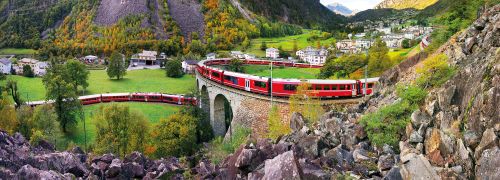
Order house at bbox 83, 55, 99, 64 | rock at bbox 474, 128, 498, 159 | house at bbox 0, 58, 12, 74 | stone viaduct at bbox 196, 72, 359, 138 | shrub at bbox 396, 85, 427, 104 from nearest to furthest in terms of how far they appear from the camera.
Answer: rock at bbox 474, 128, 498, 159
shrub at bbox 396, 85, 427, 104
stone viaduct at bbox 196, 72, 359, 138
house at bbox 0, 58, 12, 74
house at bbox 83, 55, 99, 64

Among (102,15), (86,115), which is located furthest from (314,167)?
(102,15)

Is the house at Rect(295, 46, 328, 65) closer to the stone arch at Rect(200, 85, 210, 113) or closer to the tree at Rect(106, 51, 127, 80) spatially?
the tree at Rect(106, 51, 127, 80)

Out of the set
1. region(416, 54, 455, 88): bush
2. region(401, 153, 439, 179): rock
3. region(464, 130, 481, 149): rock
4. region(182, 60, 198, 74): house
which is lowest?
region(182, 60, 198, 74): house

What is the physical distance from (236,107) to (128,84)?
3733 centimetres

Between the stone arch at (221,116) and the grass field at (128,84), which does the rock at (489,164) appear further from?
the grass field at (128,84)

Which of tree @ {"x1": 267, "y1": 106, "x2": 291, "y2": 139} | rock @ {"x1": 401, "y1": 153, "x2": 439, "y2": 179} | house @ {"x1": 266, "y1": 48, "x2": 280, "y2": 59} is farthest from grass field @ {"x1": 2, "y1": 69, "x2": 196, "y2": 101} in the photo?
rock @ {"x1": 401, "y1": 153, "x2": 439, "y2": 179}

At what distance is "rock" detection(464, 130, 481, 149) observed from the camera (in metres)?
10.0

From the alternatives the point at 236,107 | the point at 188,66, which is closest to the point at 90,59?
the point at 188,66

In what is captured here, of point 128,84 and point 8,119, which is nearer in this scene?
point 8,119

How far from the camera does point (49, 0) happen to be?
151 metres

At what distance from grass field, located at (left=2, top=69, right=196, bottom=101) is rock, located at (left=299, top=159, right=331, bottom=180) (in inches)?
1920

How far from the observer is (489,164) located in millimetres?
8812

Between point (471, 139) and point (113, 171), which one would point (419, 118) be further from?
point (113, 171)

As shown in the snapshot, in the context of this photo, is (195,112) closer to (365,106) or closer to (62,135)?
(62,135)
